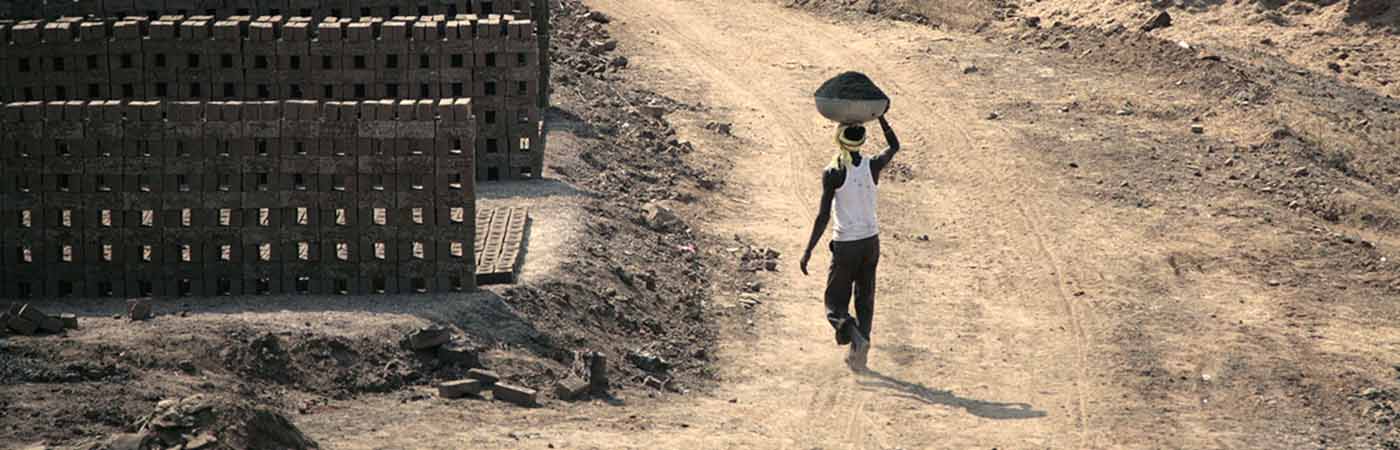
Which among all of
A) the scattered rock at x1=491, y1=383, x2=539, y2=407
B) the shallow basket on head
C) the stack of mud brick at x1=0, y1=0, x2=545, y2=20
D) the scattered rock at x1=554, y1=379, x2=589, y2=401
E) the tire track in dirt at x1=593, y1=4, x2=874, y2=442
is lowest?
the tire track in dirt at x1=593, y1=4, x2=874, y2=442

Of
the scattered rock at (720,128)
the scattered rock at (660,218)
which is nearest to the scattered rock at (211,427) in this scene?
the scattered rock at (660,218)

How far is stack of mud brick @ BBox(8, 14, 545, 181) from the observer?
15266mm

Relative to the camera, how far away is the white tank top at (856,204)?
11742 mm

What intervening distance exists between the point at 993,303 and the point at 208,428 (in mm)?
7702

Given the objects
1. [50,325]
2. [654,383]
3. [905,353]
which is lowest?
[905,353]

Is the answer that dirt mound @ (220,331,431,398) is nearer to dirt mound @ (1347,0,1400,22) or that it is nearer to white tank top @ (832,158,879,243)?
white tank top @ (832,158,879,243)

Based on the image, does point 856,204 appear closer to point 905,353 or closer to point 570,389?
point 905,353

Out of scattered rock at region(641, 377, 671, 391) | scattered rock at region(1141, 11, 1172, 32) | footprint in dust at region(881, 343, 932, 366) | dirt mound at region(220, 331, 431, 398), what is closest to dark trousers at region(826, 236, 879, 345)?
footprint in dust at region(881, 343, 932, 366)

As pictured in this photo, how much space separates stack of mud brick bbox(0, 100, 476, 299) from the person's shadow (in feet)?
9.23

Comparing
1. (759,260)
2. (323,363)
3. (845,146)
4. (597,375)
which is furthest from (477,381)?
(759,260)

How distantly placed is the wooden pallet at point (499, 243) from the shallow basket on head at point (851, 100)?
104 inches

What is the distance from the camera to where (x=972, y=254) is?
16.3m

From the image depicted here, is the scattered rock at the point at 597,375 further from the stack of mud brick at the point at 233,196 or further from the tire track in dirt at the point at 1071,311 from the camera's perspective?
the tire track in dirt at the point at 1071,311

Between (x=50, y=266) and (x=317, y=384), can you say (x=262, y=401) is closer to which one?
(x=317, y=384)
